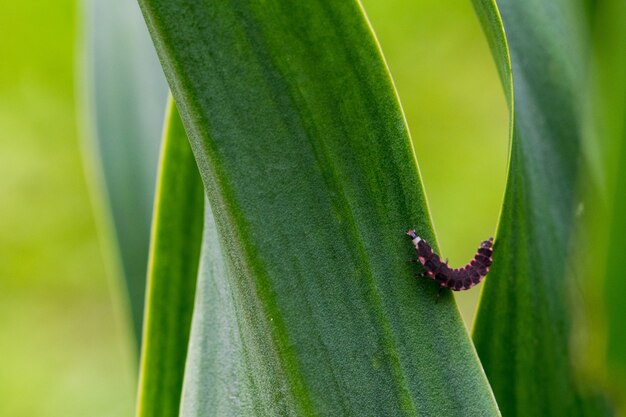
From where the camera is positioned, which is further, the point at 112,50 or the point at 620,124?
the point at 112,50

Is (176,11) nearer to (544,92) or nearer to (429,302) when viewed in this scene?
(429,302)

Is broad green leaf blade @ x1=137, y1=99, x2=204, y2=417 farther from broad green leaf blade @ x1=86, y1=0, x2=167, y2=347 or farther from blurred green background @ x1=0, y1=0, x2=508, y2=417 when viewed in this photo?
blurred green background @ x1=0, y1=0, x2=508, y2=417

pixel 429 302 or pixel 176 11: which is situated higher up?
pixel 176 11

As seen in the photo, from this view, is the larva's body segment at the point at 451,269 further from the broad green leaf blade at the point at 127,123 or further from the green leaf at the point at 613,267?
the broad green leaf blade at the point at 127,123

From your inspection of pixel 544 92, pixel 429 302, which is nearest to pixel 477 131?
pixel 544 92

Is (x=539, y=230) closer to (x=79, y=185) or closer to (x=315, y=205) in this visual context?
(x=315, y=205)

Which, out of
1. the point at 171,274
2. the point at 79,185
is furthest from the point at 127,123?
the point at 79,185

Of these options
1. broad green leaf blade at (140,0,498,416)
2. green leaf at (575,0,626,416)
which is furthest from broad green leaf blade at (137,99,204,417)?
green leaf at (575,0,626,416)
